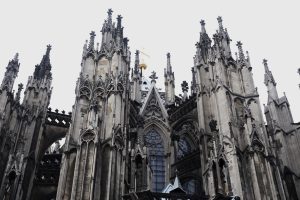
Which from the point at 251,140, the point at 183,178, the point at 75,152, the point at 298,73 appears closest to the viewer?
the point at 75,152

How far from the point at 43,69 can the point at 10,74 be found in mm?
3766

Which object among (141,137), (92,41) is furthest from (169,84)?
(92,41)

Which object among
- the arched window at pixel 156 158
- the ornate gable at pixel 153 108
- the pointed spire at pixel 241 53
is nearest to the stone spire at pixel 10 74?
the arched window at pixel 156 158

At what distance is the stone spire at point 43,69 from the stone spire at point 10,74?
1.66 metres

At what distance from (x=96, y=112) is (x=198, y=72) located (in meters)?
9.34

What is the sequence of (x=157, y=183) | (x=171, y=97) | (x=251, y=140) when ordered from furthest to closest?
(x=171, y=97) → (x=157, y=183) → (x=251, y=140)

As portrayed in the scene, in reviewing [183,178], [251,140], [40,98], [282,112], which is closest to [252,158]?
[251,140]

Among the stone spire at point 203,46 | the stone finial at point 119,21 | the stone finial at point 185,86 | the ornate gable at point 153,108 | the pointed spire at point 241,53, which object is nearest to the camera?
the pointed spire at point 241,53

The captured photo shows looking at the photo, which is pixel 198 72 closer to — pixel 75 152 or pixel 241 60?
pixel 241 60

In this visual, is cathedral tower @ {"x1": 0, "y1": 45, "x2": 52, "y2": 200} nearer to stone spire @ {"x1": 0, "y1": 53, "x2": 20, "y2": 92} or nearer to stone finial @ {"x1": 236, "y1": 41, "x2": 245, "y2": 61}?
stone spire @ {"x1": 0, "y1": 53, "x2": 20, "y2": 92}

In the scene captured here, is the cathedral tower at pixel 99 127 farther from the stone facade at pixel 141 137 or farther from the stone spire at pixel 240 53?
the stone spire at pixel 240 53

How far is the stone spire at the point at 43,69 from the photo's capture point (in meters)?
29.6

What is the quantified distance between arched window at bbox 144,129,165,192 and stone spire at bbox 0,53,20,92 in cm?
1069

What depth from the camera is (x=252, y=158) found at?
21.2 metres
